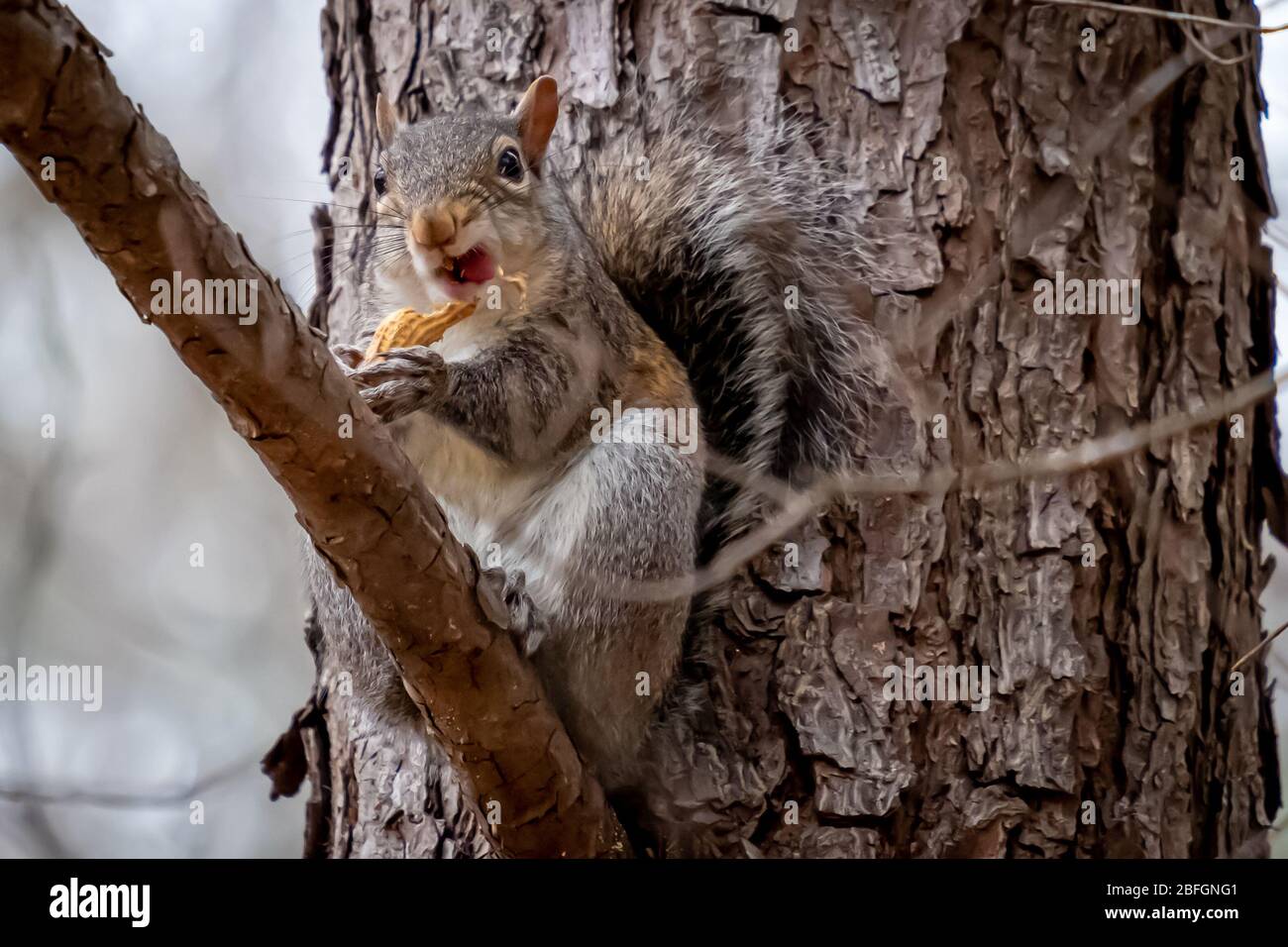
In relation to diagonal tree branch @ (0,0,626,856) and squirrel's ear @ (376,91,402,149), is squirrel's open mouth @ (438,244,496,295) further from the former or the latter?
diagonal tree branch @ (0,0,626,856)

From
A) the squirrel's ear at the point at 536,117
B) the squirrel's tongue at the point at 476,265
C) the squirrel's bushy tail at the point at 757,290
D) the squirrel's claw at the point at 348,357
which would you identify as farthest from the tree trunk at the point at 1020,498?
the squirrel's claw at the point at 348,357

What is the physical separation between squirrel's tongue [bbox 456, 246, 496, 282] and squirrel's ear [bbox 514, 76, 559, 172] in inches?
7.2

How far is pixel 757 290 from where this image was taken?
5.32 feet

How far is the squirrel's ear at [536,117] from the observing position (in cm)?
160

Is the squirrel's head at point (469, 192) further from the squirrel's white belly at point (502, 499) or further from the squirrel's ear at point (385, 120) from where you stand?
the squirrel's white belly at point (502, 499)

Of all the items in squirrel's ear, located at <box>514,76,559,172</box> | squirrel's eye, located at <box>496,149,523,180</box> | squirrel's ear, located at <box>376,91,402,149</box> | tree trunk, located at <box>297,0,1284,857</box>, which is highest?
squirrel's ear, located at <box>376,91,402,149</box>

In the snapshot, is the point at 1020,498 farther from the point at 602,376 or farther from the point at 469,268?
the point at 469,268

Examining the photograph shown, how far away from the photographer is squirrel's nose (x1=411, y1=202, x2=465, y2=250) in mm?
1421

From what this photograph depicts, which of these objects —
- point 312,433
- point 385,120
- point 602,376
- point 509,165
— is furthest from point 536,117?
point 312,433

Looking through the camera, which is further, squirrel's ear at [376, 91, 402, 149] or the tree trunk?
squirrel's ear at [376, 91, 402, 149]

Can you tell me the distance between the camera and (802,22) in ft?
5.23

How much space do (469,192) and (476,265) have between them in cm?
9

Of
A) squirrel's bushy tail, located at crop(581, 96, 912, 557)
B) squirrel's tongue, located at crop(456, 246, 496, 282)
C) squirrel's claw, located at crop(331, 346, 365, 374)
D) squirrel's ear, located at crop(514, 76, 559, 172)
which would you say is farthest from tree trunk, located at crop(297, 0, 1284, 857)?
squirrel's claw, located at crop(331, 346, 365, 374)
